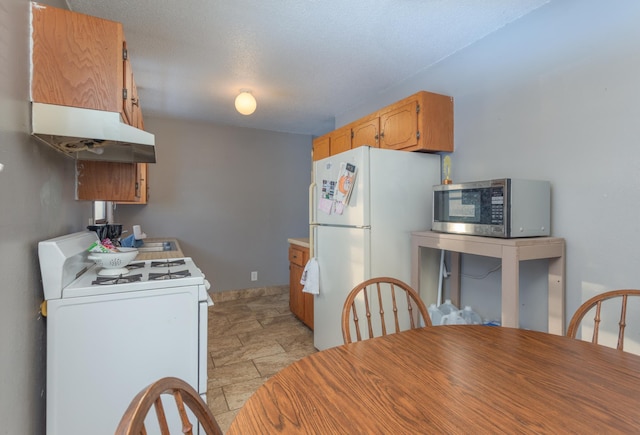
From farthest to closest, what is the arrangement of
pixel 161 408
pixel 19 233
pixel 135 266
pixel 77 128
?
pixel 135 266 < pixel 77 128 < pixel 19 233 < pixel 161 408

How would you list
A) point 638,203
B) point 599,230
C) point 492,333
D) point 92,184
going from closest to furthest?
1. point 492,333
2. point 638,203
3. point 599,230
4. point 92,184

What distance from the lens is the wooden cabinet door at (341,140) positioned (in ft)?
10.1

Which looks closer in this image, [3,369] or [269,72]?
[3,369]

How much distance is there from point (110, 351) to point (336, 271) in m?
1.49

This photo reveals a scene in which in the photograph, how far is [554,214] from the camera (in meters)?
1.74

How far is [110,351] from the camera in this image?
4.38 feet

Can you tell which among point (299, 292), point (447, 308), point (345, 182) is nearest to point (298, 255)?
point (299, 292)

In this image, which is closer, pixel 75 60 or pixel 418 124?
pixel 75 60

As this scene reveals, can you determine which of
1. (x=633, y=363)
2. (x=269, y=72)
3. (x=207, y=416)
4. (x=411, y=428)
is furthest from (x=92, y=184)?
(x=633, y=363)

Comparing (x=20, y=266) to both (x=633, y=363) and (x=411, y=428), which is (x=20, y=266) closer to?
(x=411, y=428)

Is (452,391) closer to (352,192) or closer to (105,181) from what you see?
(352,192)

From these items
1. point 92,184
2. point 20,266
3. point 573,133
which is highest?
point 573,133

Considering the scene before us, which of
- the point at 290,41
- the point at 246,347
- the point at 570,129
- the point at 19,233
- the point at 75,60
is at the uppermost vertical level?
the point at 290,41

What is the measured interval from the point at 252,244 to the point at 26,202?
3.31 meters
